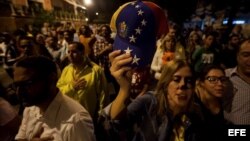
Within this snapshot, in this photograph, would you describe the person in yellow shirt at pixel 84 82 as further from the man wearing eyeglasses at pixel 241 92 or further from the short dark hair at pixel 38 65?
the man wearing eyeglasses at pixel 241 92

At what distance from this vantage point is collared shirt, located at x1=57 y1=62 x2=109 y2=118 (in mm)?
3416

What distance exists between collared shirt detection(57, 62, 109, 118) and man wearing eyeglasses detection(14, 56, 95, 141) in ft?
4.64

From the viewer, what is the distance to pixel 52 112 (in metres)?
1.90

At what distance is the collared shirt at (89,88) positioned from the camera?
342 cm

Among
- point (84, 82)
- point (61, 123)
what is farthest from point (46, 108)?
point (84, 82)

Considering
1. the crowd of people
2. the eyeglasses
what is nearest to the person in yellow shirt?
the crowd of people

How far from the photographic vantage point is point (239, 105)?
2932 mm

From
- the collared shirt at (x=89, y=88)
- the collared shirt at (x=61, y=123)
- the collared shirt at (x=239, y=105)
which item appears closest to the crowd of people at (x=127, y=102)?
the collared shirt at (x=61, y=123)

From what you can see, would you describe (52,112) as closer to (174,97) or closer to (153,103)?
(153,103)

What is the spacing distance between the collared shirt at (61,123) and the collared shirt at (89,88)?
1.39 meters

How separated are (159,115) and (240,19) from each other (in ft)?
94.5

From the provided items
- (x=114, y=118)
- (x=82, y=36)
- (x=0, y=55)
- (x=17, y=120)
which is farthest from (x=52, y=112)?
(x=0, y=55)

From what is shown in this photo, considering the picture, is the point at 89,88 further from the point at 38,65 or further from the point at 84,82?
the point at 38,65

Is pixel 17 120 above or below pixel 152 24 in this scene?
below
